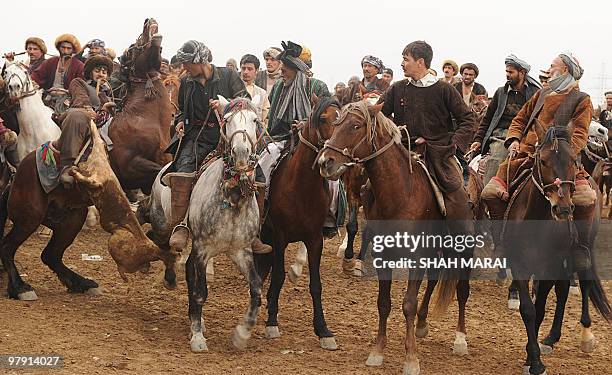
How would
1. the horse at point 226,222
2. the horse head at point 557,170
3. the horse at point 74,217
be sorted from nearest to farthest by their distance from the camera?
the horse head at point 557,170 → the horse at point 226,222 → the horse at point 74,217

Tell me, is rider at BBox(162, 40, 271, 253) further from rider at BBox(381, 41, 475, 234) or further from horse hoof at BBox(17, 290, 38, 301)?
horse hoof at BBox(17, 290, 38, 301)

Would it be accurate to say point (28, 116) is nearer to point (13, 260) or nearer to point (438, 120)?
point (13, 260)

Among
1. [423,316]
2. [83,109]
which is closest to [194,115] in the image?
[83,109]

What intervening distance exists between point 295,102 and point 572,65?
3.10m

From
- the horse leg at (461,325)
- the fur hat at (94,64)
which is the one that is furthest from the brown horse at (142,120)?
the horse leg at (461,325)

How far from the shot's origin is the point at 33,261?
11.2 m

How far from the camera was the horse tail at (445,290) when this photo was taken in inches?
332

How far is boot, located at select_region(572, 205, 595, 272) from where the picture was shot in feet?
25.2

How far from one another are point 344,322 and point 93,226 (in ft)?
19.3

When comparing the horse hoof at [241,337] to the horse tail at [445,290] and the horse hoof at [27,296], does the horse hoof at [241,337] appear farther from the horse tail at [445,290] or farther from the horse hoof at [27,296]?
the horse hoof at [27,296]

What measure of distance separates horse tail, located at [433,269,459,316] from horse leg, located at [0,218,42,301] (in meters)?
4.43

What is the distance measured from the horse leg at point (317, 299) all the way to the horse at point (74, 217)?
1.67 meters

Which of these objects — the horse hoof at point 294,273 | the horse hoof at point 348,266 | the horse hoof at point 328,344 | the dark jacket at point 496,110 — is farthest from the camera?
the horse hoof at point 348,266

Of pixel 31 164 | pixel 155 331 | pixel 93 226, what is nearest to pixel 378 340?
pixel 155 331
